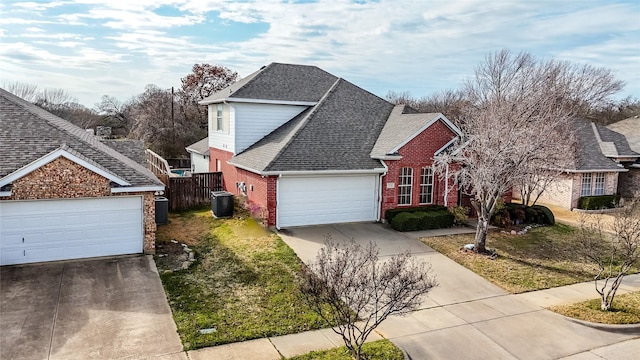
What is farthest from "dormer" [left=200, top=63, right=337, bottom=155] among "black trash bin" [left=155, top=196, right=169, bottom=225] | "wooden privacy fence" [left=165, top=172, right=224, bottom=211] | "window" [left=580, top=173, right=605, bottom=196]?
"window" [left=580, top=173, right=605, bottom=196]

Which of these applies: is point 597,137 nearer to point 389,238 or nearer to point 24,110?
point 389,238

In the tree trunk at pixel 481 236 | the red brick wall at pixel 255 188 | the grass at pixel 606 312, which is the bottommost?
the grass at pixel 606 312

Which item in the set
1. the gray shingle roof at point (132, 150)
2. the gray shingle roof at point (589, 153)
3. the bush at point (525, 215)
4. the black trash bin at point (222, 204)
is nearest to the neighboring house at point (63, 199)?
the black trash bin at point (222, 204)

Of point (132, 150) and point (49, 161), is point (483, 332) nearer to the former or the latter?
point (49, 161)

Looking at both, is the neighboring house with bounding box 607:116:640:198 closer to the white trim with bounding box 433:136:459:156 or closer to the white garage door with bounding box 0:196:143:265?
the white trim with bounding box 433:136:459:156

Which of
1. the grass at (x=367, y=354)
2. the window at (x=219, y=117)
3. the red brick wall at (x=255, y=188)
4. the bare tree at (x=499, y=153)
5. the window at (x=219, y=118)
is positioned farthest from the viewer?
the window at (x=219, y=118)

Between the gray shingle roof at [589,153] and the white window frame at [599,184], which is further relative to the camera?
the white window frame at [599,184]

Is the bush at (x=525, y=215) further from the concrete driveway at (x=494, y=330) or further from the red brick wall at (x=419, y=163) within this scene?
the concrete driveway at (x=494, y=330)

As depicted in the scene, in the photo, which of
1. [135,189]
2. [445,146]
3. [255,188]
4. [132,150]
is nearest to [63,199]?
[135,189]
